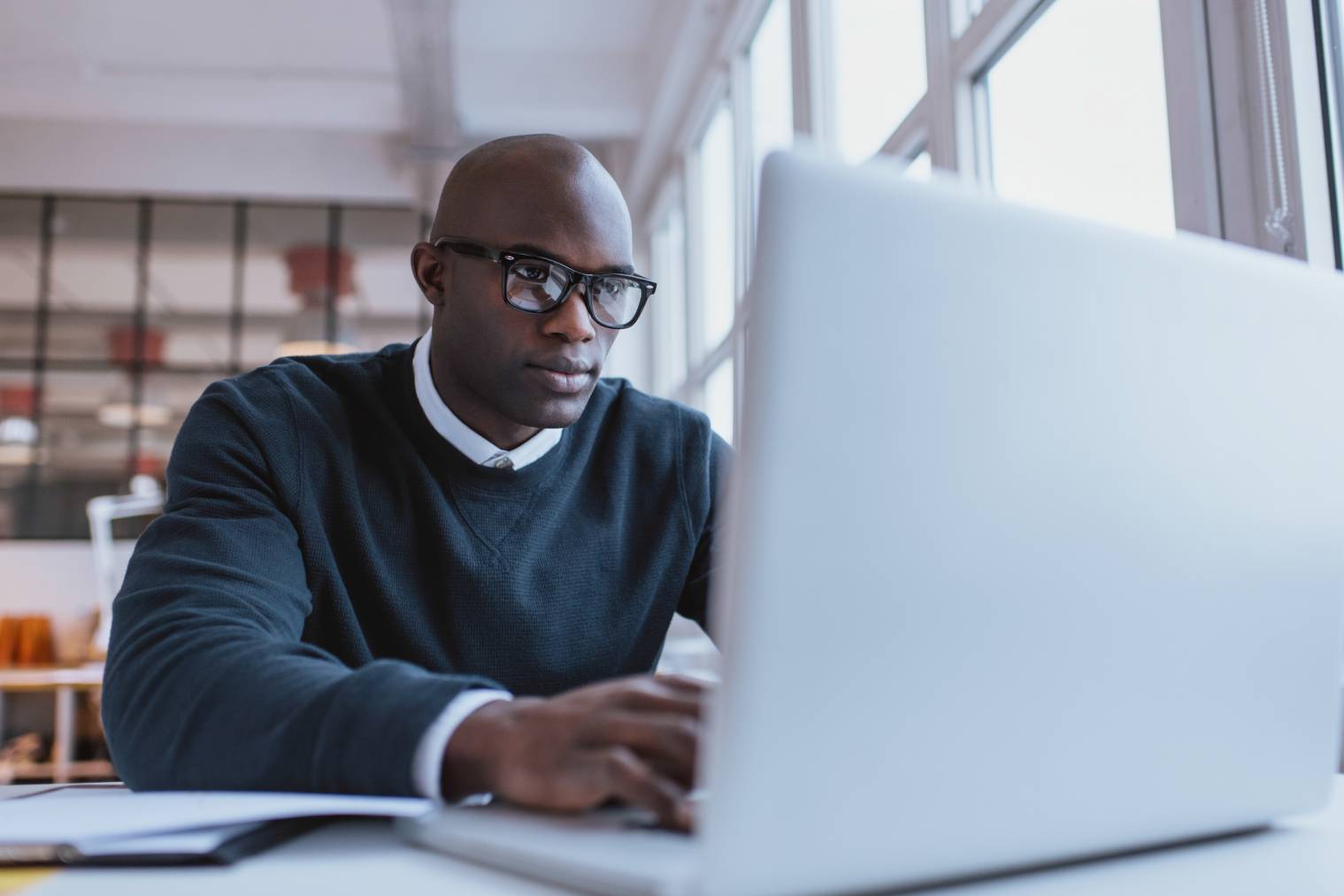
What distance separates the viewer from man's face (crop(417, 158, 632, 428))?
1.14 m

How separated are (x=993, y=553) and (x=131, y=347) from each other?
6376mm

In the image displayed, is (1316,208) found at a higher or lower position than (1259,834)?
higher

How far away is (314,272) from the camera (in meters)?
6.15

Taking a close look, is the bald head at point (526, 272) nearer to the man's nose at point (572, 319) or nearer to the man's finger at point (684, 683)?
the man's nose at point (572, 319)

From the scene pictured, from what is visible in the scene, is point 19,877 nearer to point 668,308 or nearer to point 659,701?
point 659,701

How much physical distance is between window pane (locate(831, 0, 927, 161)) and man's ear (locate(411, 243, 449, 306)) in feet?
4.32

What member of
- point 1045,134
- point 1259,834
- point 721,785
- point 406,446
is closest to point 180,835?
point 721,785

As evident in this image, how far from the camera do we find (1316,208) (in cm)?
111

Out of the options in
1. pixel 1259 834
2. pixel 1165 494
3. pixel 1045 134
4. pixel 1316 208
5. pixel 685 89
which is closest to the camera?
pixel 1165 494

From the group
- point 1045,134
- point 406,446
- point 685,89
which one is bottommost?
point 406,446

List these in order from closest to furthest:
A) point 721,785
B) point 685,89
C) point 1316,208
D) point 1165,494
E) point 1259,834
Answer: point 721,785 < point 1165,494 < point 1259,834 < point 1316,208 < point 685,89

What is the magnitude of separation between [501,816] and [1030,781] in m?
0.22

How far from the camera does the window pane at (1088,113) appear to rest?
4.63 ft

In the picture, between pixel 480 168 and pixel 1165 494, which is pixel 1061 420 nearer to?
pixel 1165 494
